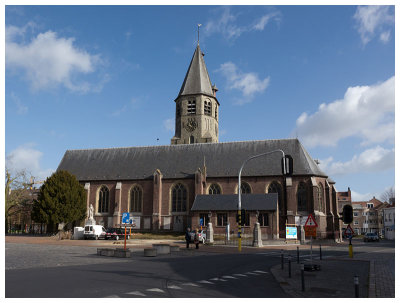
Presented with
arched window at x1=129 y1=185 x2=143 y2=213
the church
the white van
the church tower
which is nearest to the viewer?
the white van

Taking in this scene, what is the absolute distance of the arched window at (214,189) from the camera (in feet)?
152

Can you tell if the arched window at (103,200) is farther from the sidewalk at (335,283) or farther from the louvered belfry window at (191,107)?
the sidewalk at (335,283)

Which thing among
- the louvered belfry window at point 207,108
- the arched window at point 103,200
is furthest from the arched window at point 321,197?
the arched window at point 103,200

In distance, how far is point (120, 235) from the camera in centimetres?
3834

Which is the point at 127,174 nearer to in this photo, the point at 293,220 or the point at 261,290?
the point at 293,220

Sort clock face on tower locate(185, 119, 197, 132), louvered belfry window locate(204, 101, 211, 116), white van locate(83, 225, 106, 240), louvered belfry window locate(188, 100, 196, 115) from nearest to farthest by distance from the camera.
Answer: white van locate(83, 225, 106, 240)
clock face on tower locate(185, 119, 197, 132)
louvered belfry window locate(188, 100, 196, 115)
louvered belfry window locate(204, 101, 211, 116)

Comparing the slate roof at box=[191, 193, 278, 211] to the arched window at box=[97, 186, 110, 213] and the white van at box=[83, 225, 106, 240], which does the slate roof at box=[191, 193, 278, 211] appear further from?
the arched window at box=[97, 186, 110, 213]

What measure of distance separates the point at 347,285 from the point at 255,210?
2966cm

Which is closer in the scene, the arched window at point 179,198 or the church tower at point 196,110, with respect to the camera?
the arched window at point 179,198

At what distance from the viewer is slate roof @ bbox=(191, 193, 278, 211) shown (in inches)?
1596

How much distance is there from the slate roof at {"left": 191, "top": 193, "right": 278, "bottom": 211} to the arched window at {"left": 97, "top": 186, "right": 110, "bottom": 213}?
520 inches

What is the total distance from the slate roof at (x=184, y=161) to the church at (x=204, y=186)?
119mm

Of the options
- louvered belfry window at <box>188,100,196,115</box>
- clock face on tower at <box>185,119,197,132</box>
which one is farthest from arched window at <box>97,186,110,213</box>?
louvered belfry window at <box>188,100,196,115</box>

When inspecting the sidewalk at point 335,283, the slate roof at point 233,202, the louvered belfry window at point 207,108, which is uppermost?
the louvered belfry window at point 207,108
